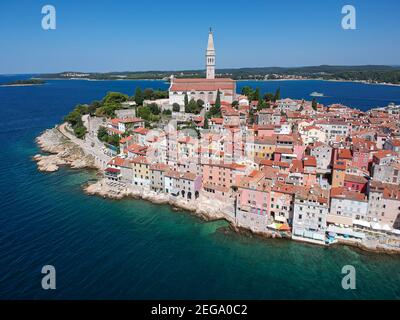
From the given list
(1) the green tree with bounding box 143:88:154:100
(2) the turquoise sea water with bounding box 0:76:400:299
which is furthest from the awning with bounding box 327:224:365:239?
(1) the green tree with bounding box 143:88:154:100

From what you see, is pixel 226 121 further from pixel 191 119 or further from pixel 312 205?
pixel 312 205

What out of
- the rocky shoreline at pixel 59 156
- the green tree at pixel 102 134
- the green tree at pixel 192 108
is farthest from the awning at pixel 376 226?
the green tree at pixel 102 134

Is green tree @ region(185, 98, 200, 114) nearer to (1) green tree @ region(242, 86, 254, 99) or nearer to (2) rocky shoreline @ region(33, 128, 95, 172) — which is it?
(1) green tree @ region(242, 86, 254, 99)

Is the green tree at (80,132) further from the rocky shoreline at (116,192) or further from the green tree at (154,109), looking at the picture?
the green tree at (154,109)

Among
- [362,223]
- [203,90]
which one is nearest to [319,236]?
[362,223]

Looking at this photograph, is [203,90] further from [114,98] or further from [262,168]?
[262,168]
